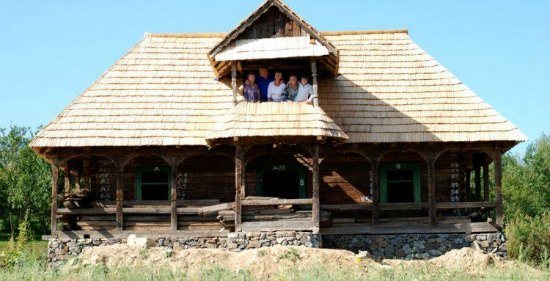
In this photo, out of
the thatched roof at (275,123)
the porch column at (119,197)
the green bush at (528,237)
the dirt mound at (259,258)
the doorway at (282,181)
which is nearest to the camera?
the dirt mound at (259,258)

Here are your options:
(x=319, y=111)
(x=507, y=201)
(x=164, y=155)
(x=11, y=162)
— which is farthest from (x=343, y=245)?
(x=11, y=162)

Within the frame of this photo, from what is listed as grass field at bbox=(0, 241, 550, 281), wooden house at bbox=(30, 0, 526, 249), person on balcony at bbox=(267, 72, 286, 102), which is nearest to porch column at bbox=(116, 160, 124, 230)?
wooden house at bbox=(30, 0, 526, 249)

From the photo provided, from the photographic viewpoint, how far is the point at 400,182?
73.0ft

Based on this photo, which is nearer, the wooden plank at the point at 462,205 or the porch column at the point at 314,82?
the porch column at the point at 314,82

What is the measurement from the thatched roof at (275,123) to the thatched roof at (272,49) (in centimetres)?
123

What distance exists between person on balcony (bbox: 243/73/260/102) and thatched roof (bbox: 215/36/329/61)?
0.75 meters

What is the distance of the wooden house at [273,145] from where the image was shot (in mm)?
19766

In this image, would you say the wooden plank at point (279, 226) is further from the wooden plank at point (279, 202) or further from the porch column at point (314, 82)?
the porch column at point (314, 82)

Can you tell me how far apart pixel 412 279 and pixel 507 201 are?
35486 mm

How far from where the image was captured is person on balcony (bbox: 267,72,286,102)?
20453 mm

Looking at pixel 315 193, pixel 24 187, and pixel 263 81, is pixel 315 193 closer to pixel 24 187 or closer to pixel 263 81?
pixel 263 81

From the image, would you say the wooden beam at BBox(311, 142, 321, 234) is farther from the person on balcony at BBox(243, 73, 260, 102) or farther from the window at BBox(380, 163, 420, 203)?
the window at BBox(380, 163, 420, 203)

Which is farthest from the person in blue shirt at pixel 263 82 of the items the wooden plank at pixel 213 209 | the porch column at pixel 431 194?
the porch column at pixel 431 194

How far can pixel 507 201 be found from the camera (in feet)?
148
